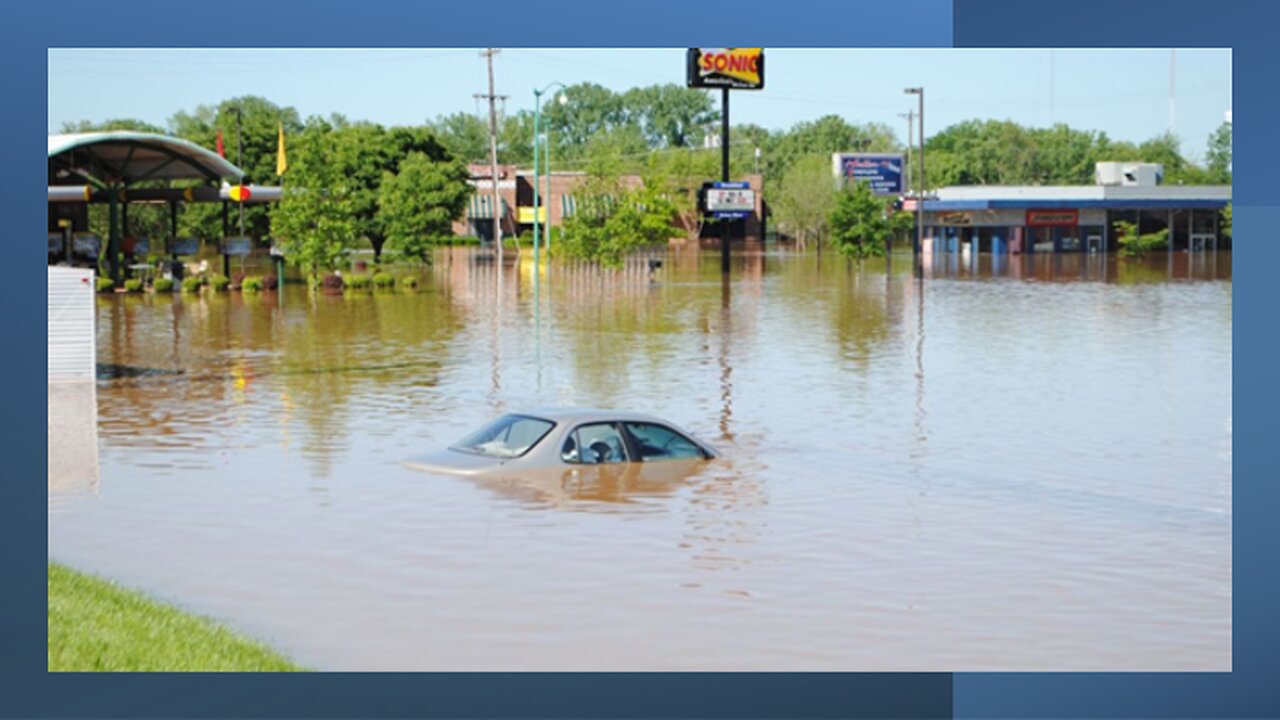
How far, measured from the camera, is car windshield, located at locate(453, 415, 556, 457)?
72.1ft

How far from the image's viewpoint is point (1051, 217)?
12362 cm

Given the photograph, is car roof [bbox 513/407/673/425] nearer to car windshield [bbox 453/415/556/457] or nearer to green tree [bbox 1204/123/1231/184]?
car windshield [bbox 453/415/556/457]

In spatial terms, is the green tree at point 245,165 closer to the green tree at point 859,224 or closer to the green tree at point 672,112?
the green tree at point 859,224

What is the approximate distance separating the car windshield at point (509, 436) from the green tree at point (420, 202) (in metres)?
65.8

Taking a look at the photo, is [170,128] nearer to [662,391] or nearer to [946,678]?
[662,391]

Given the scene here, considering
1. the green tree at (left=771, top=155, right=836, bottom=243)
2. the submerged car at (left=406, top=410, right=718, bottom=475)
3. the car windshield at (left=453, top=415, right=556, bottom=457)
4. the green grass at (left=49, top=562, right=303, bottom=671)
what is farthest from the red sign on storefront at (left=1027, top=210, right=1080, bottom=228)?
the green grass at (left=49, top=562, right=303, bottom=671)

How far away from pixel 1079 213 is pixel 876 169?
22591 millimetres

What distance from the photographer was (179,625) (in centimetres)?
1397

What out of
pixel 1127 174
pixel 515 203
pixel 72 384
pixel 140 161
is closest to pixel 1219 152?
pixel 1127 174

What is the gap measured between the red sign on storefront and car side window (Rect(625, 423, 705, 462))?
341ft

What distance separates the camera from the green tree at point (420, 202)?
88.7 m

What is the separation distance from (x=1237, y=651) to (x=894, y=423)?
19.4 meters

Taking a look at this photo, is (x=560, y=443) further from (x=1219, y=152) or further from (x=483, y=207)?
(x=1219, y=152)

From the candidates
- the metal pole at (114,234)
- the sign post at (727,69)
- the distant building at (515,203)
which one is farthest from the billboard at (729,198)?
the distant building at (515,203)
